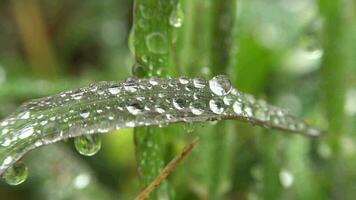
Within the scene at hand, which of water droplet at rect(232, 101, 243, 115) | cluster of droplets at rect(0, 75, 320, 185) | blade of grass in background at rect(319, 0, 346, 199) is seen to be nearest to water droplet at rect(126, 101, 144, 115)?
cluster of droplets at rect(0, 75, 320, 185)

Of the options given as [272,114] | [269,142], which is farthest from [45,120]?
[269,142]

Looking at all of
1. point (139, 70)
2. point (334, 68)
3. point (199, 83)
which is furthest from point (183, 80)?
point (334, 68)

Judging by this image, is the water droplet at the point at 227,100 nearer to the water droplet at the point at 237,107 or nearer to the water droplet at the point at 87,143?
the water droplet at the point at 237,107

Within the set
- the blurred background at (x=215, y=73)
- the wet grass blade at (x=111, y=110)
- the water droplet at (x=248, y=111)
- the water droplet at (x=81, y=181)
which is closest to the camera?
the wet grass blade at (x=111, y=110)

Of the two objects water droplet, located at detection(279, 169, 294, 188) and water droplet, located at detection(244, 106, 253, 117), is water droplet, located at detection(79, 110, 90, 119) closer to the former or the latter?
water droplet, located at detection(244, 106, 253, 117)

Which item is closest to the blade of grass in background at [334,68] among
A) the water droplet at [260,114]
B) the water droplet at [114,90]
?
the water droplet at [260,114]

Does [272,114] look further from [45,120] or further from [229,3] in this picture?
[45,120]

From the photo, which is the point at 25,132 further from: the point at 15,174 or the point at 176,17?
the point at 176,17
